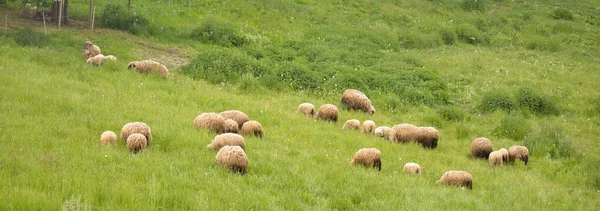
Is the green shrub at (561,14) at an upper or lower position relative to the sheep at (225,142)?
upper

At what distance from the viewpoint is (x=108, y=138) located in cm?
1159

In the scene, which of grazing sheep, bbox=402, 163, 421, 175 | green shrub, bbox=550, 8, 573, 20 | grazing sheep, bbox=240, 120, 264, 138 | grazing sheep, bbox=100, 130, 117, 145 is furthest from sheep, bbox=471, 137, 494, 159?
green shrub, bbox=550, 8, 573, 20

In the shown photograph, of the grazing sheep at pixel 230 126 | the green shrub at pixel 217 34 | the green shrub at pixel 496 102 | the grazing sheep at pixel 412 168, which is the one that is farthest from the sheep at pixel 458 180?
the green shrub at pixel 217 34

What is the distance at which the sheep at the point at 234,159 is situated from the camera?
35.7 ft

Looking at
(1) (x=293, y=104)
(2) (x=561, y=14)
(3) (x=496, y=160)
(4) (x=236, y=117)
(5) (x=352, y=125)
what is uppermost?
(2) (x=561, y=14)

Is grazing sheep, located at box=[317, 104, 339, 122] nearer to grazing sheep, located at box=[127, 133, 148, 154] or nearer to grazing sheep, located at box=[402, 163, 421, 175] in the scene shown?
grazing sheep, located at box=[402, 163, 421, 175]

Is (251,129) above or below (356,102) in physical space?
above

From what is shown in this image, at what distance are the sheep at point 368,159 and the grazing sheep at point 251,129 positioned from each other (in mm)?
2340

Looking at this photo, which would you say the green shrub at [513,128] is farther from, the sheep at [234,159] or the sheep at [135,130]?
the sheep at [135,130]

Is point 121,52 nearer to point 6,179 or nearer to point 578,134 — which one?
point 6,179

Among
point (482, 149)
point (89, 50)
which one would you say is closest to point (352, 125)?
point (482, 149)

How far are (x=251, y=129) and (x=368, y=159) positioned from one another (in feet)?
9.13

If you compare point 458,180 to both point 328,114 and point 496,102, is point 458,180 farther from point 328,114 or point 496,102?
point 496,102

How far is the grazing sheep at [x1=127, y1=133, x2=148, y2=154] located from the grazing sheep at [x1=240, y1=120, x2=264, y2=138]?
3.00 metres
